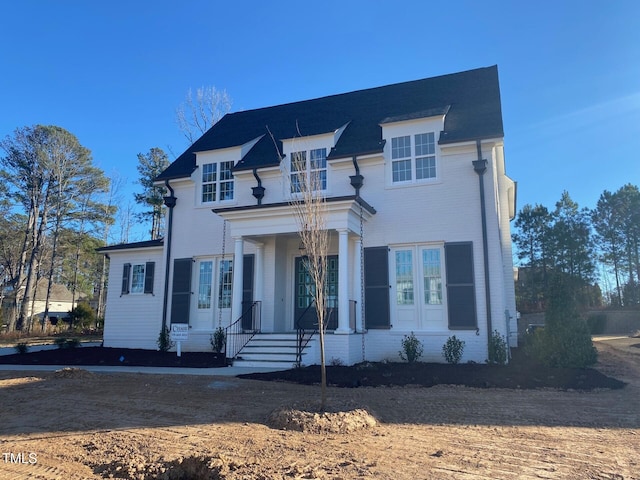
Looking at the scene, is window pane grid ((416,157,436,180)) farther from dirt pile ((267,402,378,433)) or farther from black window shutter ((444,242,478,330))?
dirt pile ((267,402,378,433))

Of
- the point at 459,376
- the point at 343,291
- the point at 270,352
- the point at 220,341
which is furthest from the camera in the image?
the point at 220,341

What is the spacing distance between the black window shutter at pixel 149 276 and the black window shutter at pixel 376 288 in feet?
24.4

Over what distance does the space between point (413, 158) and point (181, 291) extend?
319 inches

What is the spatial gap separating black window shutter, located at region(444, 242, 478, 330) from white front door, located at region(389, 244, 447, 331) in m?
0.28

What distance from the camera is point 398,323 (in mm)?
11500

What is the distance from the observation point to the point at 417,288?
37.7 feet

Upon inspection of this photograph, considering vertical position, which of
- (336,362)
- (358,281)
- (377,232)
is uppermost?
(377,232)

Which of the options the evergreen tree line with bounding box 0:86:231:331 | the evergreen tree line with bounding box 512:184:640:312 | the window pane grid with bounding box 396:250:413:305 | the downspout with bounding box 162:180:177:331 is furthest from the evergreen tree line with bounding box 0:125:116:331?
the evergreen tree line with bounding box 512:184:640:312

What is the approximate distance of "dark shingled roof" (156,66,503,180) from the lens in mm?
12250

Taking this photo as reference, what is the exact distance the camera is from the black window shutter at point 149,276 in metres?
14.6

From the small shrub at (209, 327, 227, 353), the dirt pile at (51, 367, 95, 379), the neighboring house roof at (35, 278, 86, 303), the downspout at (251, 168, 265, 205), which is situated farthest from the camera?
the neighboring house roof at (35, 278, 86, 303)

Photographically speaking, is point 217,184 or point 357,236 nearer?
point 357,236

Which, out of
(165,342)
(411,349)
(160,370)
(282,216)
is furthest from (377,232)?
(165,342)

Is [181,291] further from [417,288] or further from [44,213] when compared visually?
[44,213]
